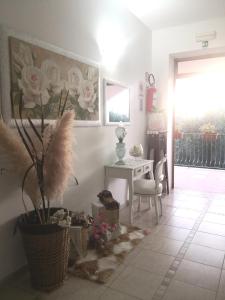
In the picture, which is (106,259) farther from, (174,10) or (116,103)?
(174,10)

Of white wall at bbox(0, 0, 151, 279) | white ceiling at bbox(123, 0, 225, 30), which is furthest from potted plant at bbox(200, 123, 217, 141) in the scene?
white ceiling at bbox(123, 0, 225, 30)

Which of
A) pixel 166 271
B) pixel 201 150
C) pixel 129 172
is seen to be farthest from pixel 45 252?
pixel 201 150

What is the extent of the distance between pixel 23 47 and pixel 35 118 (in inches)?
22.4

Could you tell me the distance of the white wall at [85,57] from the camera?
2014 mm

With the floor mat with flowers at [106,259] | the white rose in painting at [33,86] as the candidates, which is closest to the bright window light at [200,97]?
the floor mat with flowers at [106,259]

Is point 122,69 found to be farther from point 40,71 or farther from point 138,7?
point 40,71

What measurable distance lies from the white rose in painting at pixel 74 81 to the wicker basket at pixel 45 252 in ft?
4.45

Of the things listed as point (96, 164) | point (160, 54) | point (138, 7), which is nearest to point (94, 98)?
point (96, 164)

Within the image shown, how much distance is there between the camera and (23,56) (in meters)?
2.05

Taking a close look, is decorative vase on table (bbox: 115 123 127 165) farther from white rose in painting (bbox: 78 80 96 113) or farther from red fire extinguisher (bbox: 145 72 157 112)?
red fire extinguisher (bbox: 145 72 157 112)

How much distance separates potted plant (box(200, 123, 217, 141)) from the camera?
6793 mm

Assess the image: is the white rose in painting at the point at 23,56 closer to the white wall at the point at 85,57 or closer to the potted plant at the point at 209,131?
the white wall at the point at 85,57

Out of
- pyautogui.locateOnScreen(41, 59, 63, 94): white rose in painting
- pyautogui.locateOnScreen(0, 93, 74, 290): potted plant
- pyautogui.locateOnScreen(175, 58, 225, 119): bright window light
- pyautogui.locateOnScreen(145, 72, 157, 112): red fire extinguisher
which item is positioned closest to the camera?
pyautogui.locateOnScreen(0, 93, 74, 290): potted plant

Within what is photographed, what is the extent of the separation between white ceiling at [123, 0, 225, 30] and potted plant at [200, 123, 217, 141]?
334 cm
